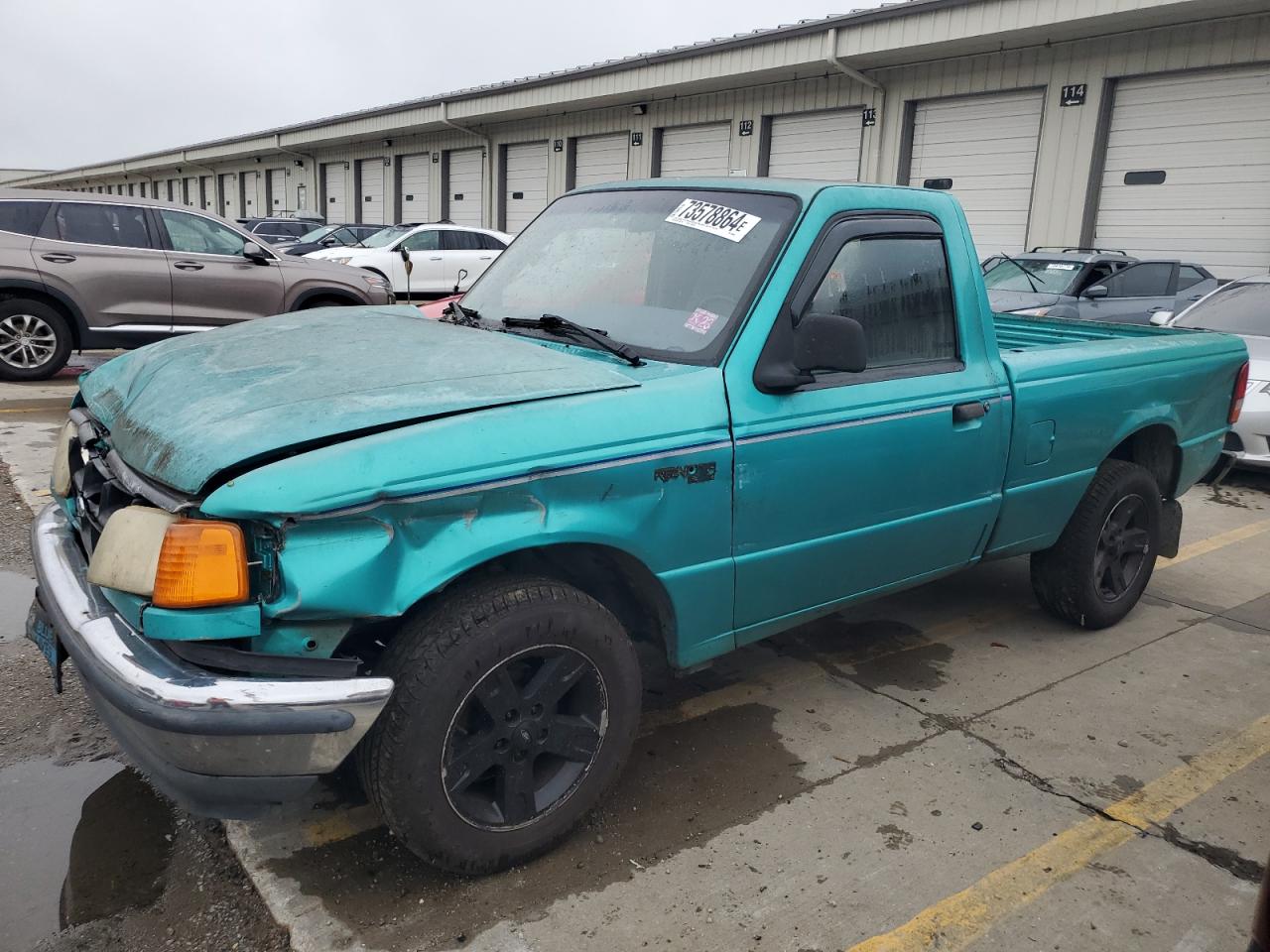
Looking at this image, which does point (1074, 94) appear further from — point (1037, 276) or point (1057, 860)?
point (1057, 860)

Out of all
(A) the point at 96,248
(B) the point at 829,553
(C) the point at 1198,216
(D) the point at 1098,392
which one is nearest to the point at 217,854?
(B) the point at 829,553

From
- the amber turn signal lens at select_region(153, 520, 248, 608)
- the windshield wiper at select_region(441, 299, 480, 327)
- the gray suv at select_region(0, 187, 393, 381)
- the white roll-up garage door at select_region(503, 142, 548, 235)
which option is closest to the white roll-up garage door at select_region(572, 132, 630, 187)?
the white roll-up garage door at select_region(503, 142, 548, 235)

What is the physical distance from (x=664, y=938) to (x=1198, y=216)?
14623 mm

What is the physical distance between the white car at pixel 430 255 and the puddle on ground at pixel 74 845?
15110 mm

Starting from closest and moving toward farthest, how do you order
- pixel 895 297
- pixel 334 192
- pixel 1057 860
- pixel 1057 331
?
pixel 1057 860 → pixel 895 297 → pixel 1057 331 → pixel 334 192

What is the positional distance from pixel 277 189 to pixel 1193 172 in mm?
35381

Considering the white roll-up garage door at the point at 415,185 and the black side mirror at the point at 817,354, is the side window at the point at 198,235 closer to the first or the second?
Result: the black side mirror at the point at 817,354

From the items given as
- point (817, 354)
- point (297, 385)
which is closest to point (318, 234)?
point (297, 385)

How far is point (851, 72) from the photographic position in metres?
16.5

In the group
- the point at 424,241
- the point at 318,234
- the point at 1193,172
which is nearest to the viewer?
the point at 1193,172

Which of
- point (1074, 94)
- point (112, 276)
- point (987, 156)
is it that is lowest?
point (112, 276)

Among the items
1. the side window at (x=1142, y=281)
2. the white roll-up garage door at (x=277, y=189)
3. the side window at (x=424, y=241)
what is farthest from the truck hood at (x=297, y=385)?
the white roll-up garage door at (x=277, y=189)

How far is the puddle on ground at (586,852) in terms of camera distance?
2.45 meters

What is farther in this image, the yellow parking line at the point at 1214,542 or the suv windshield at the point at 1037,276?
the suv windshield at the point at 1037,276
